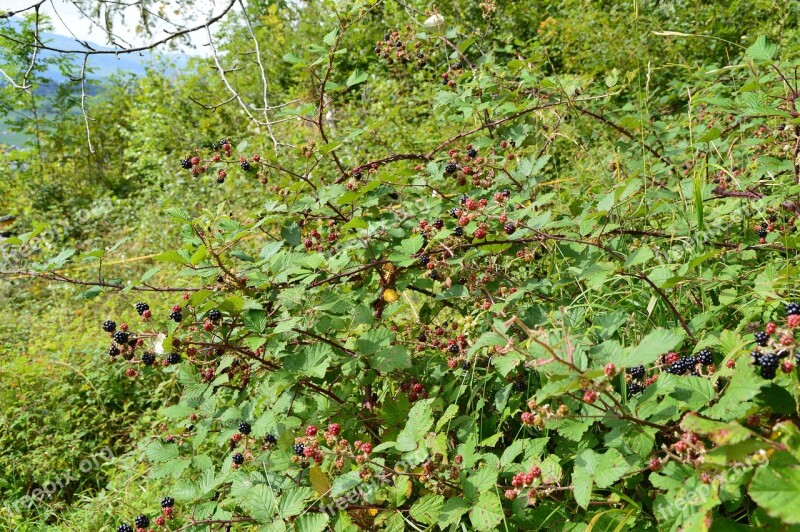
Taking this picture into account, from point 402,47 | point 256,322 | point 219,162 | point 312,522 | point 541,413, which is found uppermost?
point 402,47

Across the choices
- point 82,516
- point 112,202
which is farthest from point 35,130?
point 82,516

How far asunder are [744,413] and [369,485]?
0.84 m

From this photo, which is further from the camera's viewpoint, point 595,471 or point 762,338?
point 595,471

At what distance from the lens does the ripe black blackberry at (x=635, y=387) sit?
1236mm

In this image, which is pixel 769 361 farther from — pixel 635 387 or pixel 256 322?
pixel 256 322

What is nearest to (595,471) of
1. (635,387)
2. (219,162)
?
(635,387)

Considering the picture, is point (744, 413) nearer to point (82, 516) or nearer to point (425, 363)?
point (425, 363)

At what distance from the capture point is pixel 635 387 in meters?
1.24

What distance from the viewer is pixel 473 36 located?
86.3 inches

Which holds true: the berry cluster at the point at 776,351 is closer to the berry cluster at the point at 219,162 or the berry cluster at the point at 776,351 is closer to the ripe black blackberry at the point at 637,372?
the ripe black blackberry at the point at 637,372

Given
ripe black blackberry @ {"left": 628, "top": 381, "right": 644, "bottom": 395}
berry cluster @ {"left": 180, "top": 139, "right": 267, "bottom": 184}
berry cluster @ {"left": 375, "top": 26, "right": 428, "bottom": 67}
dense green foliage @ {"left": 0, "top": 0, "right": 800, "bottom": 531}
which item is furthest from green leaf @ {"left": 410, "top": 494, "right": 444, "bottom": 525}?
berry cluster @ {"left": 375, "top": 26, "right": 428, "bottom": 67}

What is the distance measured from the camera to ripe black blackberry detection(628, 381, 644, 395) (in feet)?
4.06

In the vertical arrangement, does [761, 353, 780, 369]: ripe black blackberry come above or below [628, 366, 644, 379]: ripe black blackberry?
above

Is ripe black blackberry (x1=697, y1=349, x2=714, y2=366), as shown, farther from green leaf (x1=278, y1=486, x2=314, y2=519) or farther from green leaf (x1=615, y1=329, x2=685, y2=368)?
green leaf (x1=278, y1=486, x2=314, y2=519)
